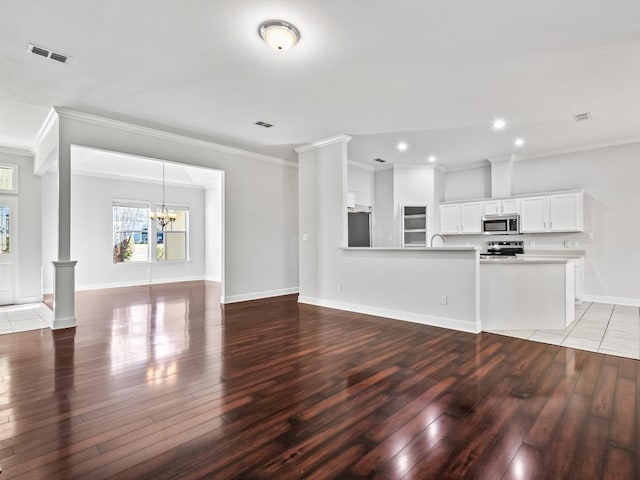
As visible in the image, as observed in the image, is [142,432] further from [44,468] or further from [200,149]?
[200,149]

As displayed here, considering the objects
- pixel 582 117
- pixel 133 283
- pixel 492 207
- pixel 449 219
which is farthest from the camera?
pixel 133 283

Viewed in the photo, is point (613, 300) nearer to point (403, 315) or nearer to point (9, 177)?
point (403, 315)

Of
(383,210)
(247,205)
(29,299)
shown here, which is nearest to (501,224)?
(383,210)

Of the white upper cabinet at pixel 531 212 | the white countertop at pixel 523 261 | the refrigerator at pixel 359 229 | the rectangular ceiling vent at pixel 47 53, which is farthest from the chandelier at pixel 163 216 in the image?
the white countertop at pixel 523 261

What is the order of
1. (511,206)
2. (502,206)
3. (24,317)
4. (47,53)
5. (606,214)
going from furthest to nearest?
(502,206) < (511,206) < (606,214) < (24,317) < (47,53)

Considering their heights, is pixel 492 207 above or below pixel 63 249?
above

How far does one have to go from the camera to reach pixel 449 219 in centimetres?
775

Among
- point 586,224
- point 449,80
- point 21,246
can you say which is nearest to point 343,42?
point 449,80

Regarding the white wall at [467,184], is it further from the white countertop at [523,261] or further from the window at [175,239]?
the window at [175,239]

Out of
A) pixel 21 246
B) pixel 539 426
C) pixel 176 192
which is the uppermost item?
pixel 176 192

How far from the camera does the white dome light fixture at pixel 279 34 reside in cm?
273

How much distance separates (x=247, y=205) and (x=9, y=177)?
435cm

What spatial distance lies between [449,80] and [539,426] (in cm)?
331

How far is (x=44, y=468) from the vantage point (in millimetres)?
1707
